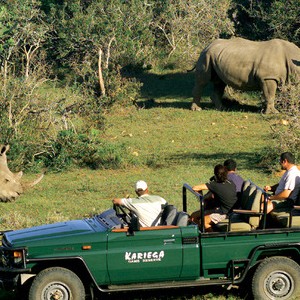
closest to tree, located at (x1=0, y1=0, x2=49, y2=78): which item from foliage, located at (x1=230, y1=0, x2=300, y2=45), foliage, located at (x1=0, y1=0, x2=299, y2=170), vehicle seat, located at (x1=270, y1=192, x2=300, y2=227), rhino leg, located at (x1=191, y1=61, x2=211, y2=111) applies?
foliage, located at (x1=0, y1=0, x2=299, y2=170)

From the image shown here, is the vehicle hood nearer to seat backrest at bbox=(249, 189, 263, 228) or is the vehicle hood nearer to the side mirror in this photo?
the side mirror

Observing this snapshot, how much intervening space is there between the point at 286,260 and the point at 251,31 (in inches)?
966

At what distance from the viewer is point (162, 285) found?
10086 millimetres

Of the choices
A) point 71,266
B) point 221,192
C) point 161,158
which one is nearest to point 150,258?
point 71,266

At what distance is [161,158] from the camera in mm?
21953

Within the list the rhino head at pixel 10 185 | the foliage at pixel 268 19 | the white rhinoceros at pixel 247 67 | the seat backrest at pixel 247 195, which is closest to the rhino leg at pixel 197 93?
the white rhinoceros at pixel 247 67

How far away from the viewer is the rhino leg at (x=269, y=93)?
1084 inches

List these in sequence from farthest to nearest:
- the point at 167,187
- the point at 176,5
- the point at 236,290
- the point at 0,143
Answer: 1. the point at 176,5
2. the point at 0,143
3. the point at 167,187
4. the point at 236,290

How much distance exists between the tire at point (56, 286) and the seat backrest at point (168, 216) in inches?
48.8

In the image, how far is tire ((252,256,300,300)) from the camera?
33.6 ft

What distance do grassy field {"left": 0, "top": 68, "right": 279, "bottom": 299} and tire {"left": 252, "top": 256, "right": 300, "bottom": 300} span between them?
1.75 feet

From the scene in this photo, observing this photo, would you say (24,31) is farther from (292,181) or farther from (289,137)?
(292,181)

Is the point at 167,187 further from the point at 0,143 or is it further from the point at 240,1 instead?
the point at 240,1

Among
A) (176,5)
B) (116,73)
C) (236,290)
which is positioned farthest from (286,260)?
(176,5)
